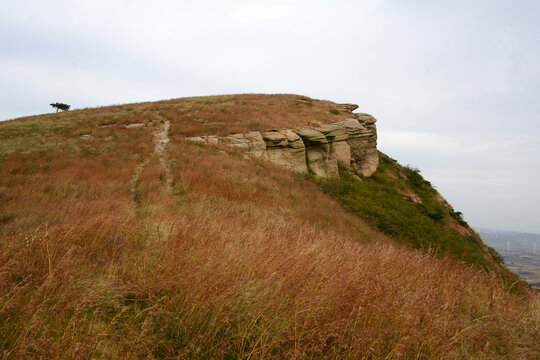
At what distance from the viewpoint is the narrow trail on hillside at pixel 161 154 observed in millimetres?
10797

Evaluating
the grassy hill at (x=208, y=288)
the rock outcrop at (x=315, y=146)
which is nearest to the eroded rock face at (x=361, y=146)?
the rock outcrop at (x=315, y=146)

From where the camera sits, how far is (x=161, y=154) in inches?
595

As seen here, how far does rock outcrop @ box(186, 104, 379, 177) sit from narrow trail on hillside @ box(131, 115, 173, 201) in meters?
1.97

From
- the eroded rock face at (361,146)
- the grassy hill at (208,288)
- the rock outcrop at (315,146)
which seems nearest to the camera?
the grassy hill at (208,288)

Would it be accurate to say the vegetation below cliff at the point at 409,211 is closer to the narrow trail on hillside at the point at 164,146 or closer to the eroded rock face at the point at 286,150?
the eroded rock face at the point at 286,150

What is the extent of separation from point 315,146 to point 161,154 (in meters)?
11.5

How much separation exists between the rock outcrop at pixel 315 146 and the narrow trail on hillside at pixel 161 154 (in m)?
1.97

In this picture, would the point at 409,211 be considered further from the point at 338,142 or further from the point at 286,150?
the point at 286,150

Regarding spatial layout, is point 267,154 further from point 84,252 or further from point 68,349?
point 68,349

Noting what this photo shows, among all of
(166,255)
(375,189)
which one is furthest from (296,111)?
(166,255)

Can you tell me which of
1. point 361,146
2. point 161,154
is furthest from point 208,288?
point 361,146

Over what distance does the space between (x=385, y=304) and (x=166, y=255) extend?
2.91 meters

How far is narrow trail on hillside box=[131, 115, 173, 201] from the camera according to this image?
1080 centimetres

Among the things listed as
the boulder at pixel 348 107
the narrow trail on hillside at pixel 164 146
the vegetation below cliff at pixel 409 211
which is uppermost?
the boulder at pixel 348 107
